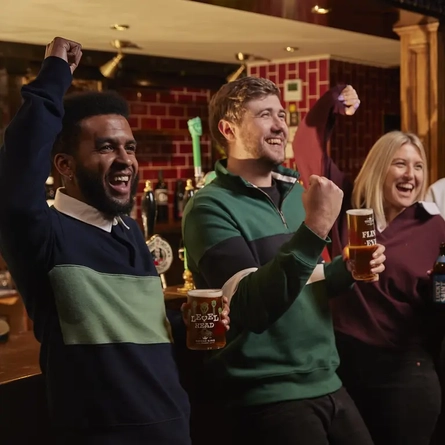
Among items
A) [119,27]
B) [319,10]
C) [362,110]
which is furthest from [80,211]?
[362,110]

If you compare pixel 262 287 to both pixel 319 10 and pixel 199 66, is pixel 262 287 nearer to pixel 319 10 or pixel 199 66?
pixel 319 10

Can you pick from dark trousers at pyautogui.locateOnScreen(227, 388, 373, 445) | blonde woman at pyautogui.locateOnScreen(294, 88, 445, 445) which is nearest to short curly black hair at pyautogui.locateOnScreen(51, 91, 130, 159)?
dark trousers at pyautogui.locateOnScreen(227, 388, 373, 445)

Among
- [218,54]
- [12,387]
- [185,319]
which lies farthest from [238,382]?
[218,54]

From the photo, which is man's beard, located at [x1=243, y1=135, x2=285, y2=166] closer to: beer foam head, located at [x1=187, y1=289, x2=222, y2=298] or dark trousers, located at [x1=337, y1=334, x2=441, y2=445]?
beer foam head, located at [x1=187, y1=289, x2=222, y2=298]

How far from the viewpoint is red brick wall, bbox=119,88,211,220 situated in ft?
20.3

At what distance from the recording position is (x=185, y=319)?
170 centimetres

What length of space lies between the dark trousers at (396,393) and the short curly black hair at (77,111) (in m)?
1.24

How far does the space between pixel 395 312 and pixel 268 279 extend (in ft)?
2.57

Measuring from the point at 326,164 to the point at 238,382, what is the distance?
0.96 m

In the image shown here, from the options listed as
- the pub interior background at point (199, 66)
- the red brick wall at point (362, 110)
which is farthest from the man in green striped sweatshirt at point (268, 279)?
the red brick wall at point (362, 110)

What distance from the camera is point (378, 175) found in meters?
2.44

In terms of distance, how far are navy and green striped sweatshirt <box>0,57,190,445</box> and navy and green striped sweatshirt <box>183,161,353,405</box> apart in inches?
12.3

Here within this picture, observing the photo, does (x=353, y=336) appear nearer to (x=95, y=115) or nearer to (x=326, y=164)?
(x=326, y=164)

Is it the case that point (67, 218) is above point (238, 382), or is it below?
above
